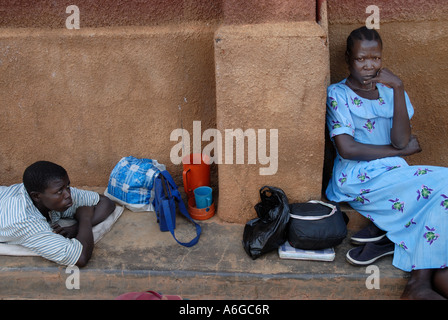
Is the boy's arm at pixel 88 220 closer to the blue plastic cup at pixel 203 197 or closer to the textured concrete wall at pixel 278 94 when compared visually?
the blue plastic cup at pixel 203 197

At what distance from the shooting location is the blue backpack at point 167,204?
3066mm

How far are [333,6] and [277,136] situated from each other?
3.69 ft

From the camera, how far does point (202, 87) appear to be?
3.46m

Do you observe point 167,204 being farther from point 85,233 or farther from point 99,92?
point 99,92

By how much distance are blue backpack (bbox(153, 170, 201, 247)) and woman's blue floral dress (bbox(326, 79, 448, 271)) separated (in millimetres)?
1103

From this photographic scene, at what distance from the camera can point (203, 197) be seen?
3240mm

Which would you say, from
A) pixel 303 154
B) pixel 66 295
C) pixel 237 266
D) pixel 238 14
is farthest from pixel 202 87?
pixel 66 295

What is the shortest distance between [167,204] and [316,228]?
1.05 meters

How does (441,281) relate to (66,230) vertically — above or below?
below

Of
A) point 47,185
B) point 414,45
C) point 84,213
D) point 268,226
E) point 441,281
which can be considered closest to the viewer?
point 441,281

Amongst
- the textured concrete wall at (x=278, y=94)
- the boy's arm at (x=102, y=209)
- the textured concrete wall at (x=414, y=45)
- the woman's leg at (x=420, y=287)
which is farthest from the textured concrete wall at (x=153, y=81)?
the woman's leg at (x=420, y=287)

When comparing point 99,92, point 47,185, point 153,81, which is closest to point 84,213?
point 47,185

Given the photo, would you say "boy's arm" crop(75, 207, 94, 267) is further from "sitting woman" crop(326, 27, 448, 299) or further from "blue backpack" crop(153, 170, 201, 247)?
"sitting woman" crop(326, 27, 448, 299)

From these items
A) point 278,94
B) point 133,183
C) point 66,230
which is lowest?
point 66,230
